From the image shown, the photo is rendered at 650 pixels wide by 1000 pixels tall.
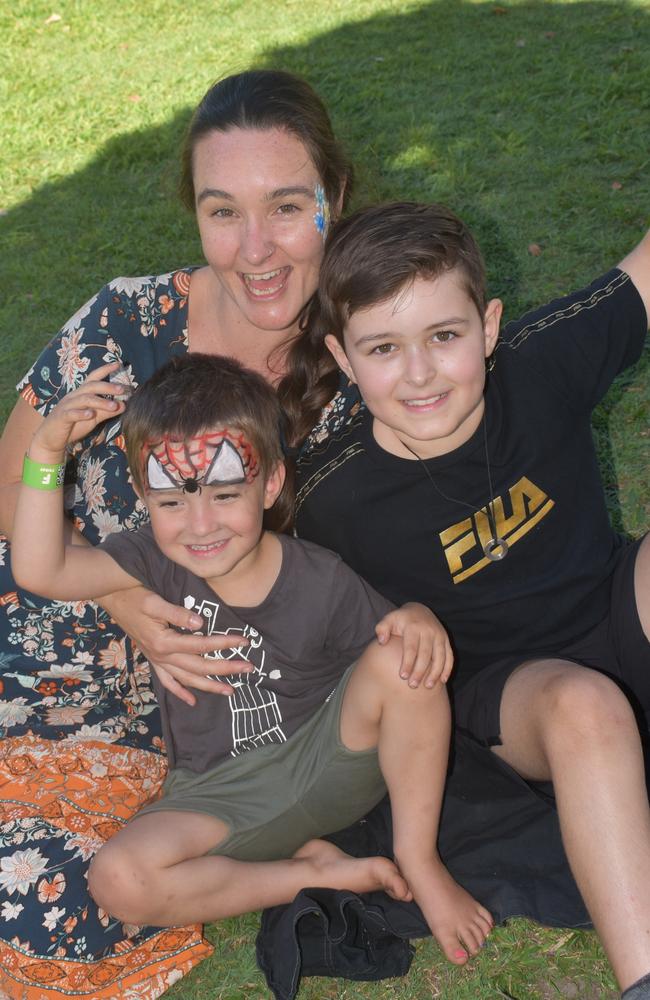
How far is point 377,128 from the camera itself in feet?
23.9

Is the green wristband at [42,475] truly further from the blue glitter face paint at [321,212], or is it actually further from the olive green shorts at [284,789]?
the blue glitter face paint at [321,212]

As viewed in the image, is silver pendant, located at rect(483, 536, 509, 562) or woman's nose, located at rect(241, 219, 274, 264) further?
woman's nose, located at rect(241, 219, 274, 264)

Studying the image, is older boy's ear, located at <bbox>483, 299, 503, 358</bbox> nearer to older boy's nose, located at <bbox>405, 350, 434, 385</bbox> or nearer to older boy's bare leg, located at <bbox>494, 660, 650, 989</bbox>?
older boy's nose, located at <bbox>405, 350, 434, 385</bbox>

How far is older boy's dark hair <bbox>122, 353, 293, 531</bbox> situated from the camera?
2.89 metres

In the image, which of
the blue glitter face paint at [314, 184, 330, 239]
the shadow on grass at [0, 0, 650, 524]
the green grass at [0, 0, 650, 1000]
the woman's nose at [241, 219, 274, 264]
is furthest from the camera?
the shadow on grass at [0, 0, 650, 524]

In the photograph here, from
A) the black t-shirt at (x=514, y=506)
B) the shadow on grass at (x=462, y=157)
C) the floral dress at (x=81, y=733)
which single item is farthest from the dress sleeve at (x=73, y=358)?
the shadow on grass at (x=462, y=157)

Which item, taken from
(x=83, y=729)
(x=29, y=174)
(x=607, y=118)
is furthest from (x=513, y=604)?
(x=29, y=174)

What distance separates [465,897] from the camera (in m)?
2.79

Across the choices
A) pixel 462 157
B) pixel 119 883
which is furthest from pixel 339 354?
pixel 462 157

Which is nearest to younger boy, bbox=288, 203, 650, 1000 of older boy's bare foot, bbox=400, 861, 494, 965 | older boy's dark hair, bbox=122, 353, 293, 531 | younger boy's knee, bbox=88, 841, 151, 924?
older boy's dark hair, bbox=122, 353, 293, 531

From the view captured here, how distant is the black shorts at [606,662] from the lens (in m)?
2.83

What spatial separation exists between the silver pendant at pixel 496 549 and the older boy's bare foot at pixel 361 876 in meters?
0.86

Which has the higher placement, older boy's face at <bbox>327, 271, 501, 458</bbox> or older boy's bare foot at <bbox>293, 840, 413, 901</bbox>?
older boy's face at <bbox>327, 271, 501, 458</bbox>

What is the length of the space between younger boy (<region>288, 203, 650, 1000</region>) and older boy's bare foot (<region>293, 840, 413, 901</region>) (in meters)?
0.42
